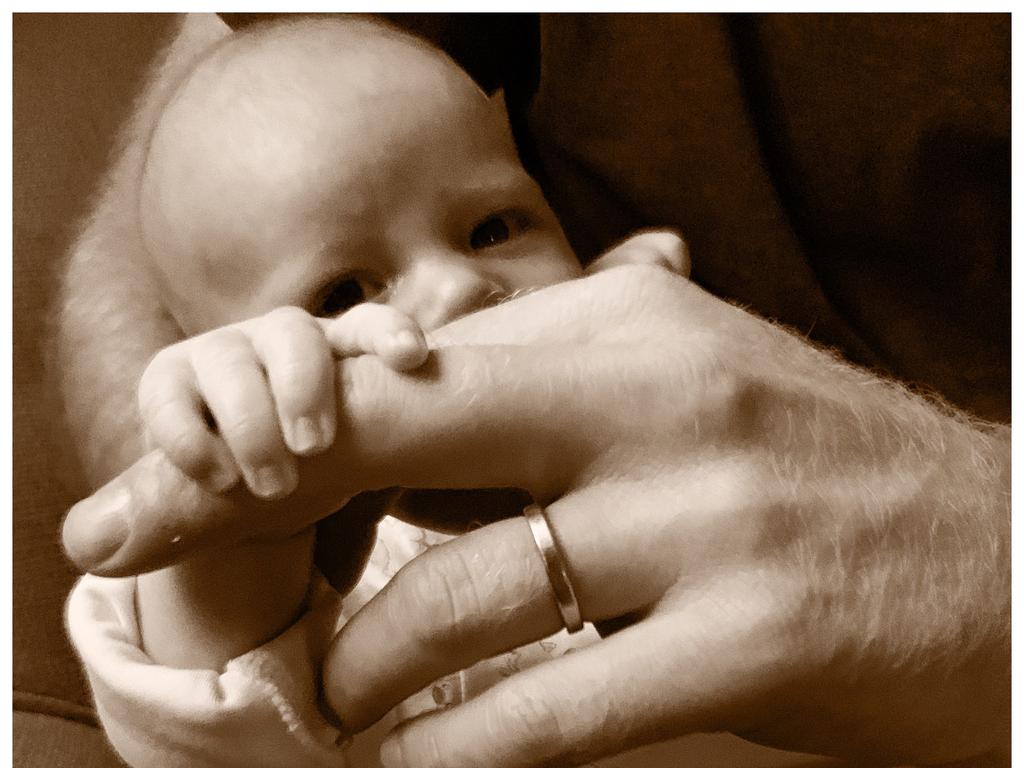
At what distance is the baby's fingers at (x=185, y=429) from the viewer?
33cm

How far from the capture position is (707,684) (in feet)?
1.21

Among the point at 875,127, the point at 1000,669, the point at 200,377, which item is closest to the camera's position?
the point at 200,377

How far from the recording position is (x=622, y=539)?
373mm

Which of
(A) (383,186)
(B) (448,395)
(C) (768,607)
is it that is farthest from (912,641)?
(A) (383,186)

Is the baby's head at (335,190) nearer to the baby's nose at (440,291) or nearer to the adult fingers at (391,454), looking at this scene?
the baby's nose at (440,291)

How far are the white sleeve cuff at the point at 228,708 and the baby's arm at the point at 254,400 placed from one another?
4 centimetres

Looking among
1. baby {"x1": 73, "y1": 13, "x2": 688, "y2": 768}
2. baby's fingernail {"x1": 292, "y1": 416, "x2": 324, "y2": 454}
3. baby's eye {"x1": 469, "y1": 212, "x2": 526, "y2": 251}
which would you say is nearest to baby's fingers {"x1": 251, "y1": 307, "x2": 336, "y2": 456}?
baby's fingernail {"x1": 292, "y1": 416, "x2": 324, "y2": 454}

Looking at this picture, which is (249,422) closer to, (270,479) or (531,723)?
(270,479)

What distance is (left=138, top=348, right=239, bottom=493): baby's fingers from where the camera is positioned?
331 millimetres

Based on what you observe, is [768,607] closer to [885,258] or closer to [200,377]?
[200,377]

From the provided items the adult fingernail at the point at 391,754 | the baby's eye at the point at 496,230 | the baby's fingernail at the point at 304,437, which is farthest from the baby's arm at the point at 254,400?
the baby's eye at the point at 496,230

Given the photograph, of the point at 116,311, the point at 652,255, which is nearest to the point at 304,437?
the point at 652,255

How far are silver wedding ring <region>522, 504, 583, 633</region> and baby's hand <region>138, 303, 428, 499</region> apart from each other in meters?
0.09

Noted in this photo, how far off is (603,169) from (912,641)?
1.80ft
